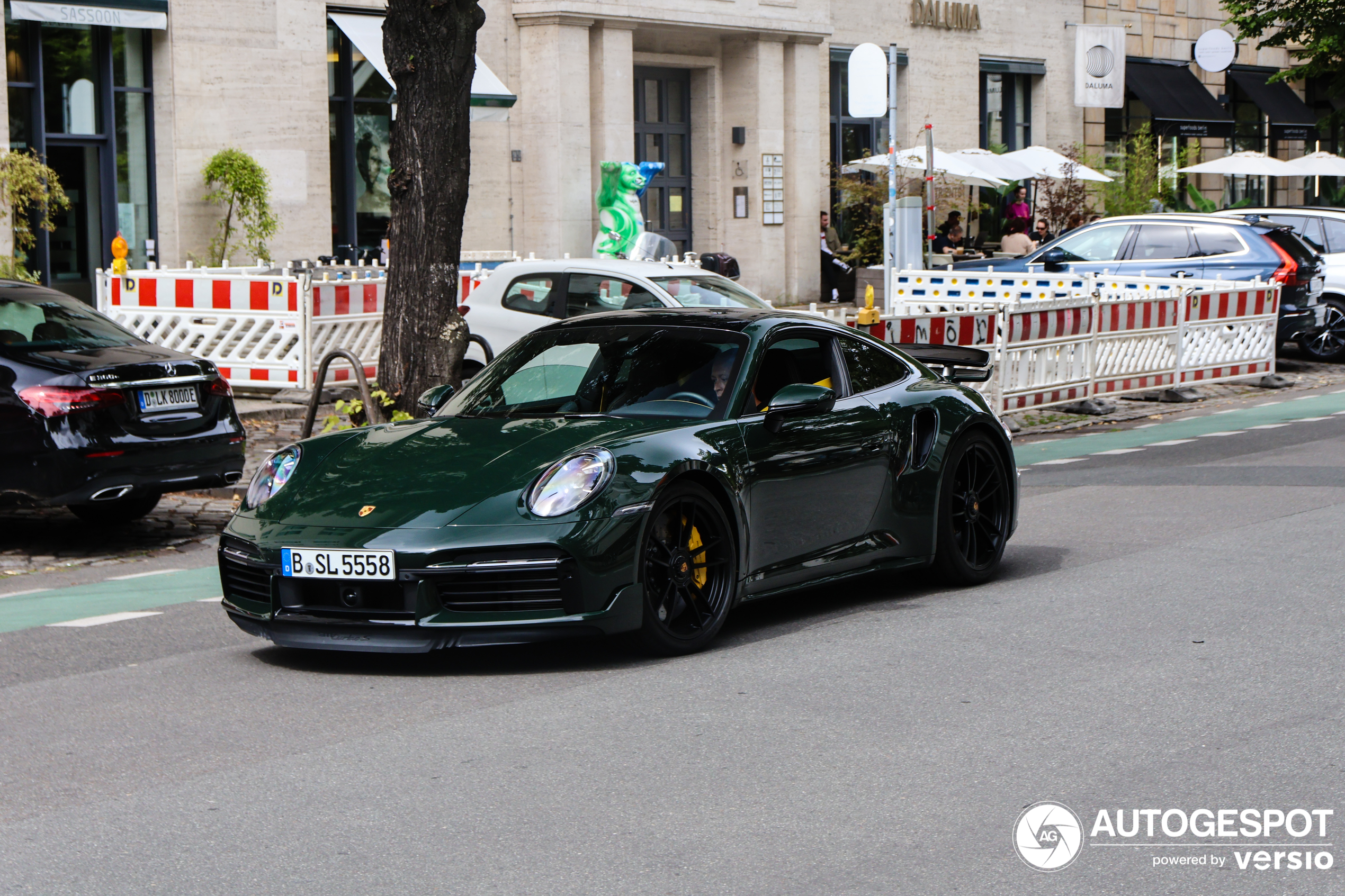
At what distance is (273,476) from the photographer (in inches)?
285

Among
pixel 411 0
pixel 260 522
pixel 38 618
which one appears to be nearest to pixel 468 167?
pixel 411 0

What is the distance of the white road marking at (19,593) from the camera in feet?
30.0

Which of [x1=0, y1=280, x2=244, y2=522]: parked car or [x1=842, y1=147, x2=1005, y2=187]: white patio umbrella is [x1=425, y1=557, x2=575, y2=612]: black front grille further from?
[x1=842, y1=147, x2=1005, y2=187]: white patio umbrella

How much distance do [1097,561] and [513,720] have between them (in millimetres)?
4165

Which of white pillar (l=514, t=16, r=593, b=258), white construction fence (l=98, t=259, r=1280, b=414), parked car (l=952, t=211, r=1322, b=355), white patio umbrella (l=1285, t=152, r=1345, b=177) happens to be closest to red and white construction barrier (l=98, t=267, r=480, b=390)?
white construction fence (l=98, t=259, r=1280, b=414)

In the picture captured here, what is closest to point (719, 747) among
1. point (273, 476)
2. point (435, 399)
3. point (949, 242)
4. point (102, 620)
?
point (273, 476)

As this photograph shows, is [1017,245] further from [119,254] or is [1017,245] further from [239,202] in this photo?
[119,254]

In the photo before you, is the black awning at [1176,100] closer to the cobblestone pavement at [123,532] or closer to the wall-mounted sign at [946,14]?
the wall-mounted sign at [946,14]

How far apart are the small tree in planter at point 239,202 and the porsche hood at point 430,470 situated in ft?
58.3

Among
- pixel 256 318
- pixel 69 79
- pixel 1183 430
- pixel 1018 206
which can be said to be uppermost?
pixel 69 79

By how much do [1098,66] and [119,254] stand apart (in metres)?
25.2

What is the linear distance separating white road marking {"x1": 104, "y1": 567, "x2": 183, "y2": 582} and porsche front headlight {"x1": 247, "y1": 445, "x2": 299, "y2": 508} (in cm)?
257

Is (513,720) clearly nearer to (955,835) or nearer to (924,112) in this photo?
(955,835)

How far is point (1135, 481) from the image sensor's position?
40.9 ft
